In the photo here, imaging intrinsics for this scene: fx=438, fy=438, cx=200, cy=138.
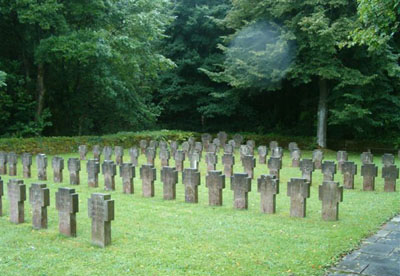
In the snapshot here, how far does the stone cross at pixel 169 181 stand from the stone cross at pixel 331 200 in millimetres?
3505

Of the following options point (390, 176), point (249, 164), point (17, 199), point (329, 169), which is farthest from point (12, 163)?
point (390, 176)

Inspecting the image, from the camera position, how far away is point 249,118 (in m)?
32.8

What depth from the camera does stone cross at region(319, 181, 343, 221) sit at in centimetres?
830

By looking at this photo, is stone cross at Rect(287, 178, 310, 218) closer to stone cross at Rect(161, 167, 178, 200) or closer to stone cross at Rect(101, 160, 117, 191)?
stone cross at Rect(161, 167, 178, 200)

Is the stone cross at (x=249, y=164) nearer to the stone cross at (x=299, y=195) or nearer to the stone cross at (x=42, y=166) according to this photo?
the stone cross at (x=299, y=195)

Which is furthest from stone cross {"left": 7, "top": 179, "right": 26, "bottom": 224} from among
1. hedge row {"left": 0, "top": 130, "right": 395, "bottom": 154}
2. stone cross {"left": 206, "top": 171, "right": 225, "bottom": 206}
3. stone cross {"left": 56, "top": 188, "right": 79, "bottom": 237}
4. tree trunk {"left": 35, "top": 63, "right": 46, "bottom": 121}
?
tree trunk {"left": 35, "top": 63, "right": 46, "bottom": 121}

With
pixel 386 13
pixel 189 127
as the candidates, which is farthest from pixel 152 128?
pixel 386 13

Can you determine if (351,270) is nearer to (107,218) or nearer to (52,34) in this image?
(107,218)

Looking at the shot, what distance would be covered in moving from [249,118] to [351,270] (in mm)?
27481

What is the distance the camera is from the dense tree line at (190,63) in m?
21.9

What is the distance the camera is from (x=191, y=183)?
999 cm

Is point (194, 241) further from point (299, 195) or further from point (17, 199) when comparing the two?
point (17, 199)

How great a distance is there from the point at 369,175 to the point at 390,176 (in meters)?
Answer: 0.54

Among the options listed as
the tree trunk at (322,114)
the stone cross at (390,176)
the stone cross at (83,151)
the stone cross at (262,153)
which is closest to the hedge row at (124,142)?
the tree trunk at (322,114)
